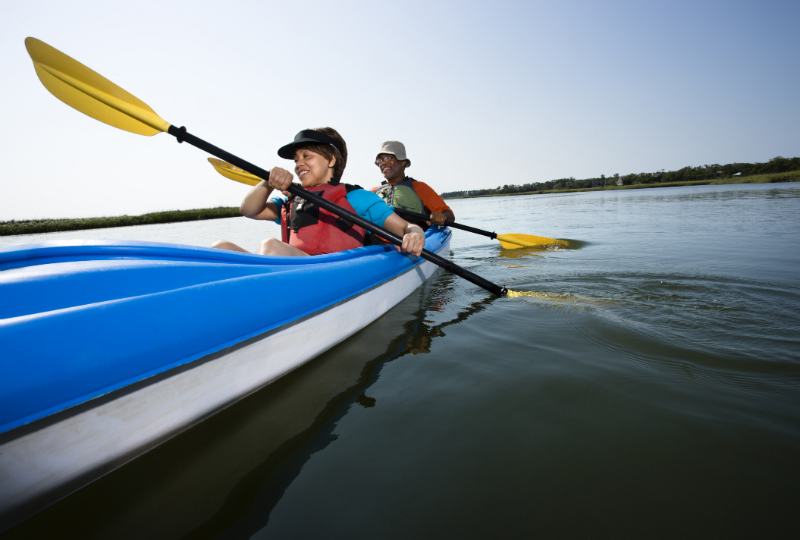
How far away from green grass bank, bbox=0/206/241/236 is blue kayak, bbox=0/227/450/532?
2511 cm

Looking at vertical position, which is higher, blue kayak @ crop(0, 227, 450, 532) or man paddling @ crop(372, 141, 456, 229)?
man paddling @ crop(372, 141, 456, 229)

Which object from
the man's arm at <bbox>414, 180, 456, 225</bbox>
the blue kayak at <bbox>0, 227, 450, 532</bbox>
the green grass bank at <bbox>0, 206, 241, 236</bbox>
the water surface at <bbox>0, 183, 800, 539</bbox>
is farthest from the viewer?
the green grass bank at <bbox>0, 206, 241, 236</bbox>

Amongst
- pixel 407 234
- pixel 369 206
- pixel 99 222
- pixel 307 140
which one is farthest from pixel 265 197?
pixel 99 222

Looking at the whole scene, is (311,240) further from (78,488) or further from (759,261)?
(759,261)

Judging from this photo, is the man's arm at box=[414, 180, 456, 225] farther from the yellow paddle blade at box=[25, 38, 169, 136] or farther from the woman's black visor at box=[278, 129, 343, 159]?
the yellow paddle blade at box=[25, 38, 169, 136]

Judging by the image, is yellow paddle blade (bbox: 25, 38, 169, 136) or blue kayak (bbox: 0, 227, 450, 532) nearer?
blue kayak (bbox: 0, 227, 450, 532)

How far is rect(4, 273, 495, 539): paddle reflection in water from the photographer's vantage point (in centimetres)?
114

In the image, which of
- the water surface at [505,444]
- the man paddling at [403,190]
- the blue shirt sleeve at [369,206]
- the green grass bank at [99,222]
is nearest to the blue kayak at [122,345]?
the water surface at [505,444]

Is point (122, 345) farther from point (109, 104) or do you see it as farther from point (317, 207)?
point (109, 104)

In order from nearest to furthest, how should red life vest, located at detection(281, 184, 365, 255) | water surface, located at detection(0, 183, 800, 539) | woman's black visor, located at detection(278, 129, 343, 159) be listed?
water surface, located at detection(0, 183, 800, 539) → woman's black visor, located at detection(278, 129, 343, 159) → red life vest, located at detection(281, 184, 365, 255)

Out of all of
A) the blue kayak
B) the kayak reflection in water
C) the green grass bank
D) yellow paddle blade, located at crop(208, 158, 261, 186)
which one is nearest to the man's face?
yellow paddle blade, located at crop(208, 158, 261, 186)

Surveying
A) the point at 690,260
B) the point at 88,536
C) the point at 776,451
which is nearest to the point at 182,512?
the point at 88,536

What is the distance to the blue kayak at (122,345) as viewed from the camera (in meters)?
1.01

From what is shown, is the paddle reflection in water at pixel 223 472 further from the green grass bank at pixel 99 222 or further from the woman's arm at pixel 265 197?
the green grass bank at pixel 99 222
